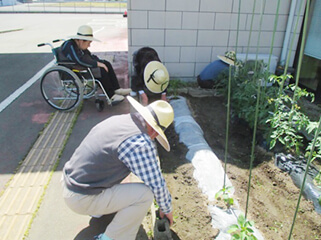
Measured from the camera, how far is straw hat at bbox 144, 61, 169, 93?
145 inches

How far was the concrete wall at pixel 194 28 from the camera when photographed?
189 inches

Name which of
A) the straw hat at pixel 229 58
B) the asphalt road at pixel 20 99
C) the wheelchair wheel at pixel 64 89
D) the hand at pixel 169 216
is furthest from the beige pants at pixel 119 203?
the straw hat at pixel 229 58

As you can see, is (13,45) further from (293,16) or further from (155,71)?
(293,16)

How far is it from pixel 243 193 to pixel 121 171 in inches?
52.2

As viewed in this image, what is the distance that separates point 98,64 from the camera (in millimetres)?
3889

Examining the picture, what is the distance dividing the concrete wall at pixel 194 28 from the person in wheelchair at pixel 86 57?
1.02 m

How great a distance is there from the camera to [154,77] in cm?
370

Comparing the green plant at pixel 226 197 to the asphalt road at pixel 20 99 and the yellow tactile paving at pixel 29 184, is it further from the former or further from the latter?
the asphalt road at pixel 20 99

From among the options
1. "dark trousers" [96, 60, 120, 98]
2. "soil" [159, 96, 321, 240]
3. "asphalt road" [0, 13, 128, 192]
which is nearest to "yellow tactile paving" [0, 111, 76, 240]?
"asphalt road" [0, 13, 128, 192]

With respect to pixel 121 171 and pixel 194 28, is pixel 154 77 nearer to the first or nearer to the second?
pixel 194 28

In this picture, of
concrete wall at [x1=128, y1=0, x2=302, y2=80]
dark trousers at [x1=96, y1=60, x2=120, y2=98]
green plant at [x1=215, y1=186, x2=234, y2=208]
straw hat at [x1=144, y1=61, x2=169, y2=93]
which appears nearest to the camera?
green plant at [x1=215, y1=186, x2=234, y2=208]

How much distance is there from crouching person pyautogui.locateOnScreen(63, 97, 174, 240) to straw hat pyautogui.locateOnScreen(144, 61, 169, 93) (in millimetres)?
1843

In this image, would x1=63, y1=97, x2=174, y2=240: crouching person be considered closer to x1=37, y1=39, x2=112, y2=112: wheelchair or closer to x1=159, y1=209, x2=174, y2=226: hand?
x1=159, y1=209, x2=174, y2=226: hand

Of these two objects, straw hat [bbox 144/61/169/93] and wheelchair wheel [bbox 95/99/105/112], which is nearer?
straw hat [bbox 144/61/169/93]
